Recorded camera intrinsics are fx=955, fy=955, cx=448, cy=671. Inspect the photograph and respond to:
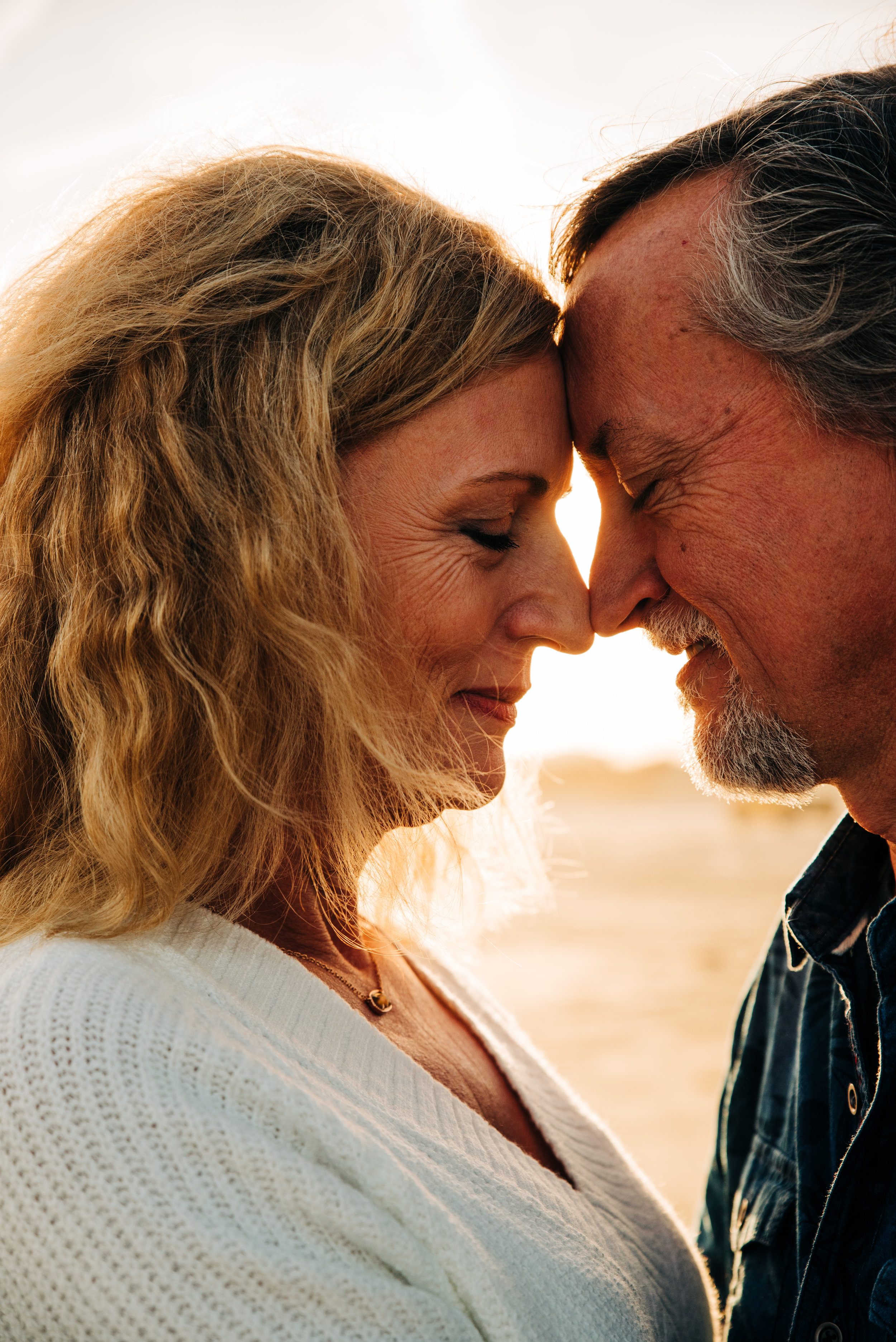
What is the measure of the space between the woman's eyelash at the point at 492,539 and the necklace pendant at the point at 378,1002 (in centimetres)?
98

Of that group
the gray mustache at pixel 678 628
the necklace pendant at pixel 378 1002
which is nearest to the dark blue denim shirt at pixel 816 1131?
the gray mustache at pixel 678 628

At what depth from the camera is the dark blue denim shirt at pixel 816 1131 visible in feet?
6.08

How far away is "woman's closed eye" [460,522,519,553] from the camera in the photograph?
1.95 m

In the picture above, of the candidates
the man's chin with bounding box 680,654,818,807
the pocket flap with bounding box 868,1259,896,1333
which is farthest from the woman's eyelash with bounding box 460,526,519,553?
the pocket flap with bounding box 868,1259,896,1333

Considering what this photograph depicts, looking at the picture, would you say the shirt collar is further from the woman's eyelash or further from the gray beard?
the woman's eyelash

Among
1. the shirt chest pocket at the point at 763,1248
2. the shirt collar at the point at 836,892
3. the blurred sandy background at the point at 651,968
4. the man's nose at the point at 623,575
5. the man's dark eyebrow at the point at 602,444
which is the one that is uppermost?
the man's dark eyebrow at the point at 602,444

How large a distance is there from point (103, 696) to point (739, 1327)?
193cm

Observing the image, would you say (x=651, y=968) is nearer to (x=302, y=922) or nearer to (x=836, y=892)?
(x=836, y=892)

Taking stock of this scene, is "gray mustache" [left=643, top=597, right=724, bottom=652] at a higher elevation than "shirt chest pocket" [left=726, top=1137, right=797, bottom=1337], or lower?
higher

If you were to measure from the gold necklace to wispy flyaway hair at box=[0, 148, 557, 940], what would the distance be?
0.16m

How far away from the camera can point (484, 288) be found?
202 centimetres

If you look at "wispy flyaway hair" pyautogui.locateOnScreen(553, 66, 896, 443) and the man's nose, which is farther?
the man's nose

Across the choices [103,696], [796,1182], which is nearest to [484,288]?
[103,696]

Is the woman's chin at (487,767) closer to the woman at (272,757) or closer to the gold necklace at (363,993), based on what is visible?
the woman at (272,757)
